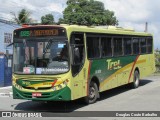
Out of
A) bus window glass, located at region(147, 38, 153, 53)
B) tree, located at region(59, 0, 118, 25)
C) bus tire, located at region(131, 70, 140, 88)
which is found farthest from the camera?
tree, located at region(59, 0, 118, 25)

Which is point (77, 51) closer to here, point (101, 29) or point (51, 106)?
point (51, 106)

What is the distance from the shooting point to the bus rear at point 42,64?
12.7m

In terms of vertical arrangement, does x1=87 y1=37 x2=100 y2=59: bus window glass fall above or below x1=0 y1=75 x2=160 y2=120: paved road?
above

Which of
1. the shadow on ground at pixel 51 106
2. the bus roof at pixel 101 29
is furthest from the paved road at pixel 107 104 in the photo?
the bus roof at pixel 101 29

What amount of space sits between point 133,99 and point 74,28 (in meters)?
4.14

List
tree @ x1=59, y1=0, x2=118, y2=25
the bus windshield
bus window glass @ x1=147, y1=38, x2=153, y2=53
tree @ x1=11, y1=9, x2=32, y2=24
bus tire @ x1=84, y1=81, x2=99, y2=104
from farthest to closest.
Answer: tree @ x1=59, y1=0, x2=118, y2=25
tree @ x1=11, y1=9, x2=32, y2=24
bus window glass @ x1=147, y1=38, x2=153, y2=53
bus tire @ x1=84, y1=81, x2=99, y2=104
the bus windshield

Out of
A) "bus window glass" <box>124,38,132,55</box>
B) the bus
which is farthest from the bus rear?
"bus window glass" <box>124,38,132,55</box>

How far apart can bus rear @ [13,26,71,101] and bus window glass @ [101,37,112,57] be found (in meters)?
3.20

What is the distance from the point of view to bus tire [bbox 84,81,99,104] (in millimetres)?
14445

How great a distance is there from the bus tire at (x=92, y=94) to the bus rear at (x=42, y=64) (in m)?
1.79

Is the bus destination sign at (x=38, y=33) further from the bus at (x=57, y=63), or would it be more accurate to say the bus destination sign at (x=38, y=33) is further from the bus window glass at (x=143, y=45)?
the bus window glass at (x=143, y=45)

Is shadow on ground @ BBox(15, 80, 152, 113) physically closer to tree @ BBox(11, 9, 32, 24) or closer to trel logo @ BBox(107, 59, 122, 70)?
trel logo @ BBox(107, 59, 122, 70)

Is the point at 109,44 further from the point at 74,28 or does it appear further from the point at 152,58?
the point at 152,58

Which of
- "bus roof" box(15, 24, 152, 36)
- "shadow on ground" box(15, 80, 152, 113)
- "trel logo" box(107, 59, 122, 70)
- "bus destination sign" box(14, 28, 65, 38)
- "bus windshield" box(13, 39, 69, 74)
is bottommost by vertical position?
"shadow on ground" box(15, 80, 152, 113)
